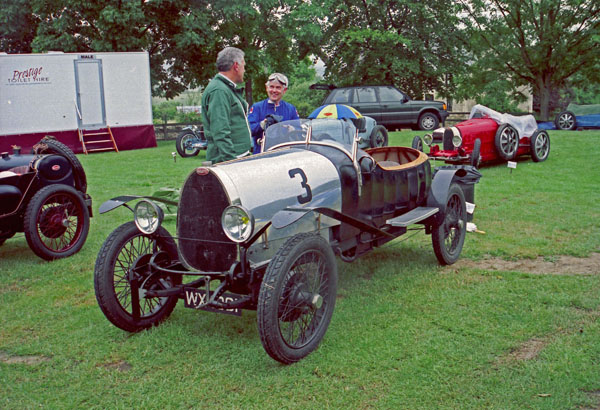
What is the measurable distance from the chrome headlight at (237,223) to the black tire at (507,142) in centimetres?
890

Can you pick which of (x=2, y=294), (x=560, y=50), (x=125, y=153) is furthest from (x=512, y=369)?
(x=560, y=50)

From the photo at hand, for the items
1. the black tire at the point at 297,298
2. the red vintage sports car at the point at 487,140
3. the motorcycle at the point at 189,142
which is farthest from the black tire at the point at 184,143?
the black tire at the point at 297,298

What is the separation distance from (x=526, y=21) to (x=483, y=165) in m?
19.2

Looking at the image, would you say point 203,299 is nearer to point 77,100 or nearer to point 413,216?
point 413,216

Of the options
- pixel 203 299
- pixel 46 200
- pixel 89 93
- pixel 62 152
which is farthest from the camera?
pixel 89 93

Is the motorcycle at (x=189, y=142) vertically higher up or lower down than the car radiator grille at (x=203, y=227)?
higher up

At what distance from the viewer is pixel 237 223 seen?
11.9ft

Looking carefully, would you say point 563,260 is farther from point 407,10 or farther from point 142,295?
point 407,10

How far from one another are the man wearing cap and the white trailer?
1210 cm

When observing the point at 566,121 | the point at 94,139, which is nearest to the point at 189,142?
the point at 94,139

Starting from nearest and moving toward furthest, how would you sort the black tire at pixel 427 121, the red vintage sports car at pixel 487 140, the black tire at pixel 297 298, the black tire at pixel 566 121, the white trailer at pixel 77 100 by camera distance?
1. the black tire at pixel 297 298
2. the red vintage sports car at pixel 487 140
3. the white trailer at pixel 77 100
4. the black tire at pixel 566 121
5. the black tire at pixel 427 121

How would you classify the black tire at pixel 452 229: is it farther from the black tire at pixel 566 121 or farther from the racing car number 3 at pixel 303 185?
the black tire at pixel 566 121

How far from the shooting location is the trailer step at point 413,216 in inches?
195

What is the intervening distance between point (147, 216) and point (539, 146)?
10.3 m
